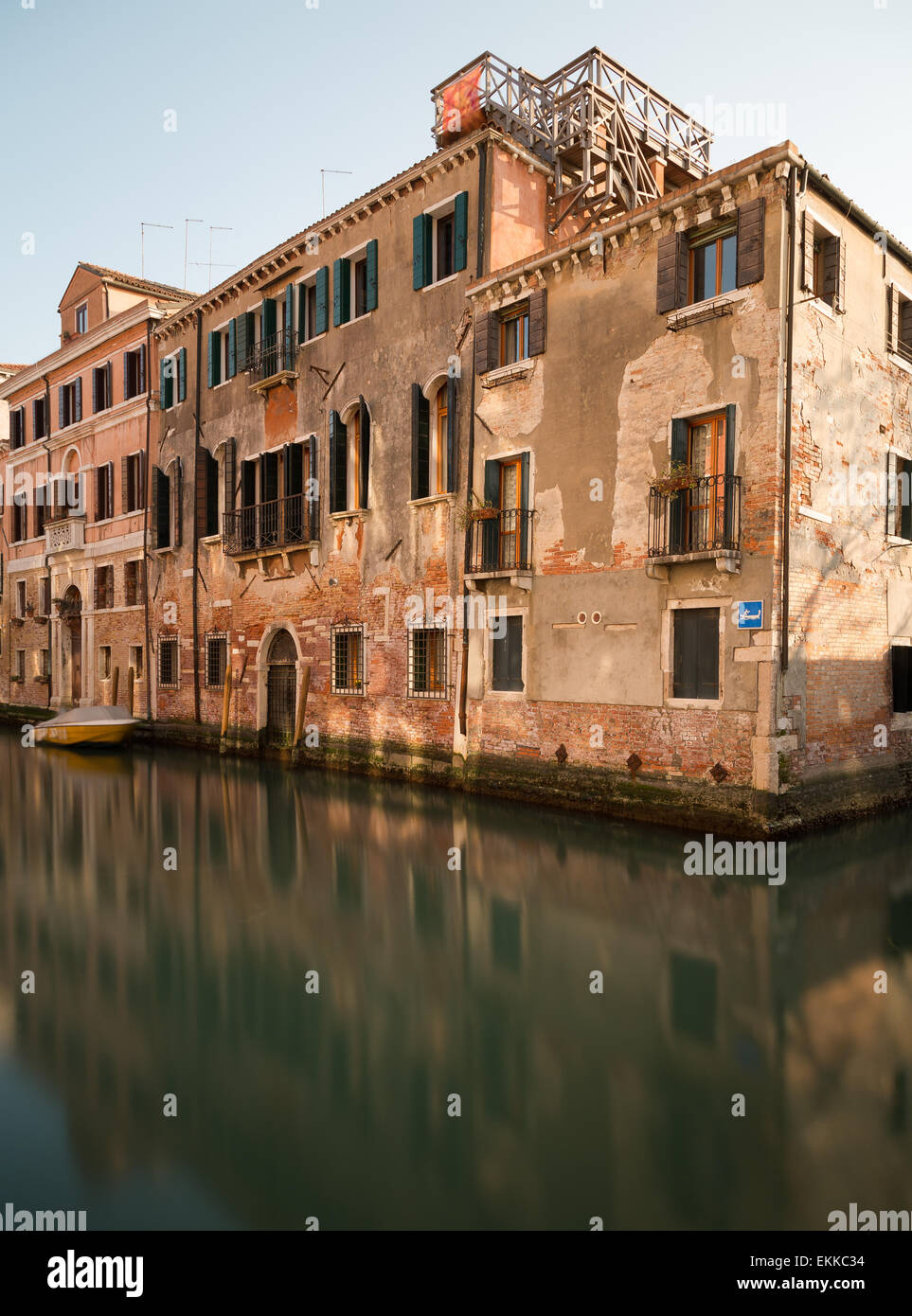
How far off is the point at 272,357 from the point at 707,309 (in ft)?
32.3

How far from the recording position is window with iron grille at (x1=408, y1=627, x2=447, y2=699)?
13688 mm

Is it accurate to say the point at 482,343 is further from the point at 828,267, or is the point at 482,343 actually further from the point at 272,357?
the point at 272,357

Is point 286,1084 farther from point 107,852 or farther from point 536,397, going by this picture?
point 536,397

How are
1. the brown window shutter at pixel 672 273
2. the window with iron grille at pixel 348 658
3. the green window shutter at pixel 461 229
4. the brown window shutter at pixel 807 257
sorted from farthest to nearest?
the window with iron grille at pixel 348 658 < the green window shutter at pixel 461 229 < the brown window shutter at pixel 672 273 < the brown window shutter at pixel 807 257

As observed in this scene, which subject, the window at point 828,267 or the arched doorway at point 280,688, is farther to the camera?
the arched doorway at point 280,688

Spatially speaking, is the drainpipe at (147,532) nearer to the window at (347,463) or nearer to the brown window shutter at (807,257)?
the window at (347,463)

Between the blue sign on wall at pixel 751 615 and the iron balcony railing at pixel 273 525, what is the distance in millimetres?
8817

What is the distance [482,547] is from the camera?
1273cm

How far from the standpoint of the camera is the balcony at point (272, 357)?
1678cm

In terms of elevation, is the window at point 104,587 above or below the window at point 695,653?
above

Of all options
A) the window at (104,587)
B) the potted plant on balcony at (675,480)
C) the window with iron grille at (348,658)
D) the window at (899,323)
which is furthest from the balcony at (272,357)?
the window at (899,323)

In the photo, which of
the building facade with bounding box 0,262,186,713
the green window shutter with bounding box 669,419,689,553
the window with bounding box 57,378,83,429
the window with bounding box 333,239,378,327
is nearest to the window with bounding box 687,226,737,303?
the green window shutter with bounding box 669,419,689,553

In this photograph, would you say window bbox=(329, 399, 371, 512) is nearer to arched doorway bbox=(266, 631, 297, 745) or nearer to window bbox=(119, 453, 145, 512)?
arched doorway bbox=(266, 631, 297, 745)

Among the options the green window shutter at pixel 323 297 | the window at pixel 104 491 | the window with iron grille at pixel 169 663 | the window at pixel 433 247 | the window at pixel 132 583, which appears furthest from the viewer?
the window at pixel 104 491
